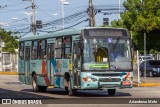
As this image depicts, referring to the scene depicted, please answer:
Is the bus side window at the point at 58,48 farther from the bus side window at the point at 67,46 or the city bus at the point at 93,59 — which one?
the bus side window at the point at 67,46

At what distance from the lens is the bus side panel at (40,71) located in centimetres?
2771

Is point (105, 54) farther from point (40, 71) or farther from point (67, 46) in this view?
point (40, 71)

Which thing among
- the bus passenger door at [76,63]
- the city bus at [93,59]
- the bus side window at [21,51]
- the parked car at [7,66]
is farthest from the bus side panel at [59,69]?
the parked car at [7,66]

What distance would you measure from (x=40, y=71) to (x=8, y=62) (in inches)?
1491

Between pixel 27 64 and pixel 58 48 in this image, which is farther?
pixel 27 64

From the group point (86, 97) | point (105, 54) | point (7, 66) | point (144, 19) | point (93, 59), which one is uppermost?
point (144, 19)

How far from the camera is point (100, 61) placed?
23.5 metres

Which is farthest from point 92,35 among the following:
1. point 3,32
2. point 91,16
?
point 3,32

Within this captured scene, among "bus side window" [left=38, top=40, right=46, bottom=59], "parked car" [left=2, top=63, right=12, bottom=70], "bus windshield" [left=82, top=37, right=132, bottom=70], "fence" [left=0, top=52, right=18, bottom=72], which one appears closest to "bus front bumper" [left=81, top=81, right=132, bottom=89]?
"bus windshield" [left=82, top=37, right=132, bottom=70]

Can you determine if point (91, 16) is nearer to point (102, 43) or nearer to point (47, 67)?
point (47, 67)

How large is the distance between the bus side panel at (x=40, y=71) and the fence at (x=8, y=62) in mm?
35931

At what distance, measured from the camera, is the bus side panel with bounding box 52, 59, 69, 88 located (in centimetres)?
2511

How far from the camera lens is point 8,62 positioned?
6569 centimetres

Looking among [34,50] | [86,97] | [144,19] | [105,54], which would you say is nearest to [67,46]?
[105,54]
